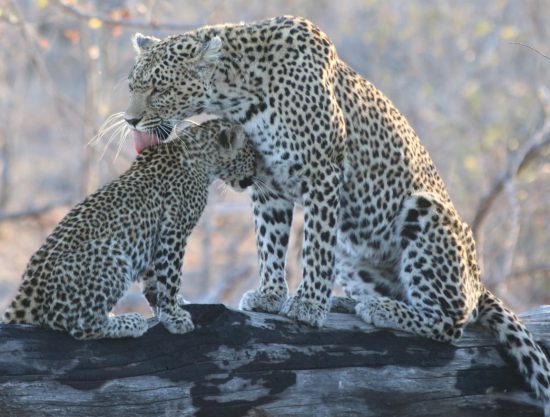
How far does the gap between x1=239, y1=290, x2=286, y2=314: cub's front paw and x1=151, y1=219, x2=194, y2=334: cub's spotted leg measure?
0.81 meters

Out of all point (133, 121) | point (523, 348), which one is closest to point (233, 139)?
point (133, 121)

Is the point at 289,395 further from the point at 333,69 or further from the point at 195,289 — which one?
the point at 195,289

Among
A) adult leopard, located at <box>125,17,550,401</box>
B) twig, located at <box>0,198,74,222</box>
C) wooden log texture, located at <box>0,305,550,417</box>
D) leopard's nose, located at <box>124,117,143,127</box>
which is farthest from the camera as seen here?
twig, located at <box>0,198,74,222</box>

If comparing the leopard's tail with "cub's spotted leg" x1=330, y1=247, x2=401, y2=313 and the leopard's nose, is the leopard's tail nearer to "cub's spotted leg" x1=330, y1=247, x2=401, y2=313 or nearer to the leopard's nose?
"cub's spotted leg" x1=330, y1=247, x2=401, y2=313

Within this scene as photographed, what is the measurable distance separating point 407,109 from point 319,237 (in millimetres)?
9538

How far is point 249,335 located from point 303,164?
49.8 inches

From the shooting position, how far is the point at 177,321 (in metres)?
6.36

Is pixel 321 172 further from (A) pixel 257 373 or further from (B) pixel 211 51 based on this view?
(A) pixel 257 373

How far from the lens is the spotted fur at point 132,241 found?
19.5ft

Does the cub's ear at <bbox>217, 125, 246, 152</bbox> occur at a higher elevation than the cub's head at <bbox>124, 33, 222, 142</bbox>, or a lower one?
lower

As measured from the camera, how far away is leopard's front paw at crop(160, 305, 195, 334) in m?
6.36

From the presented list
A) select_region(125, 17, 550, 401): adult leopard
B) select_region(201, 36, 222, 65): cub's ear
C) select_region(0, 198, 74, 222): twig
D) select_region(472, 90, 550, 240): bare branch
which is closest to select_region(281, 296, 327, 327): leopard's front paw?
select_region(125, 17, 550, 401): adult leopard

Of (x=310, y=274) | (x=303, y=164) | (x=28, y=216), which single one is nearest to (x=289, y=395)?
(x=310, y=274)

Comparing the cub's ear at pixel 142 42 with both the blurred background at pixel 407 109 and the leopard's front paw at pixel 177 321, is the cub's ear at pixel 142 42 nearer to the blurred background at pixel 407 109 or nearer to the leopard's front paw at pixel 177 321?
the leopard's front paw at pixel 177 321
